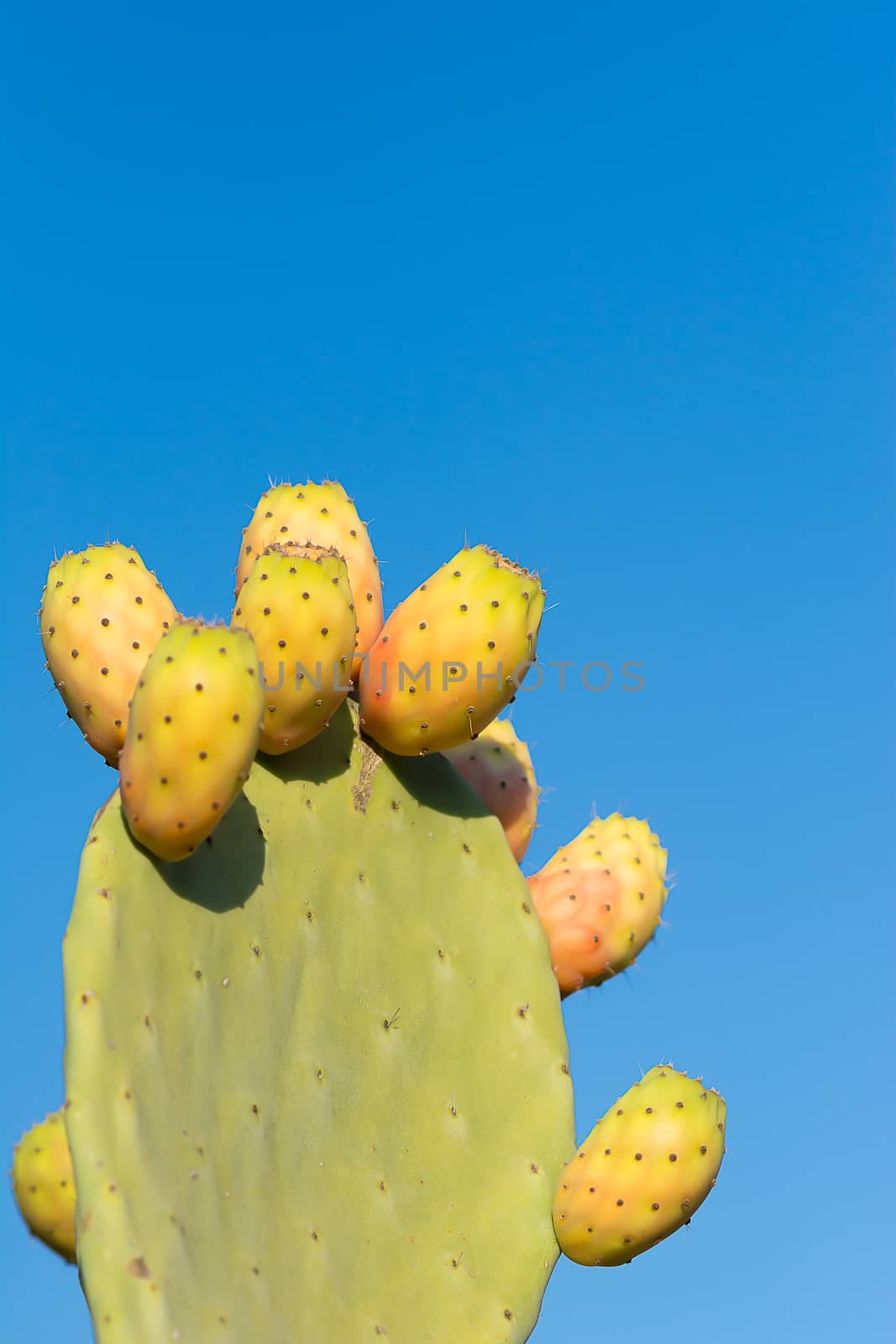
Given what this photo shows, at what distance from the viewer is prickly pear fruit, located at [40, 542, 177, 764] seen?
2.43 m

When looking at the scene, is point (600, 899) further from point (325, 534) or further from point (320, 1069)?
point (325, 534)

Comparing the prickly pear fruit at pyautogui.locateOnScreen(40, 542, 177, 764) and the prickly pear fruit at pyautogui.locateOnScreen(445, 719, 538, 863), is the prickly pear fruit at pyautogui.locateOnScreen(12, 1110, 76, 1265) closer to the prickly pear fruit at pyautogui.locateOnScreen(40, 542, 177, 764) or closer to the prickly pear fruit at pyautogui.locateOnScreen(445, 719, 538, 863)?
the prickly pear fruit at pyautogui.locateOnScreen(40, 542, 177, 764)

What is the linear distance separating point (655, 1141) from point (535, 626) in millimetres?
915

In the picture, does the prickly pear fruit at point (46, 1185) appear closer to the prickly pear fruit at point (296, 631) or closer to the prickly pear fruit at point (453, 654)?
the prickly pear fruit at point (296, 631)

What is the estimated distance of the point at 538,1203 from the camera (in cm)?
257

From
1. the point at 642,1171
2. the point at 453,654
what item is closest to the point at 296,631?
the point at 453,654

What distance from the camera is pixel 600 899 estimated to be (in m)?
2.98

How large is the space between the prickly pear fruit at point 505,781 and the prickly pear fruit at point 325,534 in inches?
17.5

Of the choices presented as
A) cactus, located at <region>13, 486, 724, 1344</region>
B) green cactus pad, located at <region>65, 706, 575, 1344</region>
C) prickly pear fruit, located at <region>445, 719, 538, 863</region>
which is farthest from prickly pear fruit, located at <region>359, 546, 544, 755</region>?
prickly pear fruit, located at <region>445, 719, 538, 863</region>

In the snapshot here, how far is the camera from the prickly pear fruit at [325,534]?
9.16ft

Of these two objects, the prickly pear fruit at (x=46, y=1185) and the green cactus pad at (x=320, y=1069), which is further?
the prickly pear fruit at (x=46, y=1185)

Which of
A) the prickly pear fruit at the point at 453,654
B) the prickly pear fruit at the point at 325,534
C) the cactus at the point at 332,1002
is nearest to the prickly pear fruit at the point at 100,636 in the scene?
the cactus at the point at 332,1002

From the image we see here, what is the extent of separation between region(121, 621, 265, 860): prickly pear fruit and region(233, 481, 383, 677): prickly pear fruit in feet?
1.91

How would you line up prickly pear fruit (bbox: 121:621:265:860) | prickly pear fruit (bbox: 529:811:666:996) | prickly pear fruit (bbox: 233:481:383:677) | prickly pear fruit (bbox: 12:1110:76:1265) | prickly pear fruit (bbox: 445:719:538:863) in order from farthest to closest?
prickly pear fruit (bbox: 445:719:538:863) < prickly pear fruit (bbox: 529:811:666:996) < prickly pear fruit (bbox: 233:481:383:677) < prickly pear fruit (bbox: 12:1110:76:1265) < prickly pear fruit (bbox: 121:621:265:860)
